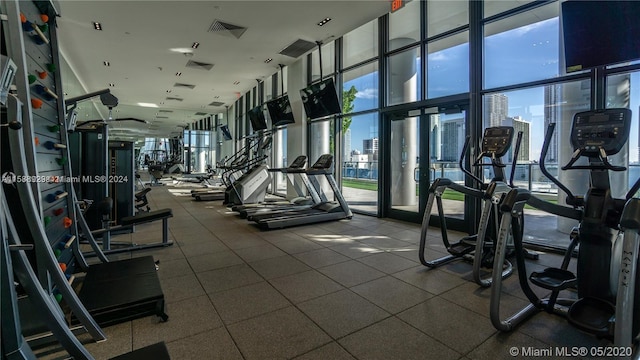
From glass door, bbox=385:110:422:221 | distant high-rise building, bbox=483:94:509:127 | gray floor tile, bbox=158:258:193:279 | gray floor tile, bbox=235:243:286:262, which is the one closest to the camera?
gray floor tile, bbox=158:258:193:279

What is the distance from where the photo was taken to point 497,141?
3350 millimetres

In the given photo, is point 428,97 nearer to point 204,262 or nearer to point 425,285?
point 425,285

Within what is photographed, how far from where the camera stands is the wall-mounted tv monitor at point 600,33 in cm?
288

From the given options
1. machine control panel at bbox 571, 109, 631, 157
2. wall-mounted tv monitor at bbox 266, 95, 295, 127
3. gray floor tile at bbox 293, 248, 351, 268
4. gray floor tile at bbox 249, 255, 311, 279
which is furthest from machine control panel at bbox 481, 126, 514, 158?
wall-mounted tv monitor at bbox 266, 95, 295, 127

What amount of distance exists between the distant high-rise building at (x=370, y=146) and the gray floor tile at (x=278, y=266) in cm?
365

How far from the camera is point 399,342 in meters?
2.02

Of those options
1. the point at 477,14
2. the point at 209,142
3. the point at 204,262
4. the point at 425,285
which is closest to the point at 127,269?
the point at 204,262

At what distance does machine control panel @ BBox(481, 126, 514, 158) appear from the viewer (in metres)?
3.28

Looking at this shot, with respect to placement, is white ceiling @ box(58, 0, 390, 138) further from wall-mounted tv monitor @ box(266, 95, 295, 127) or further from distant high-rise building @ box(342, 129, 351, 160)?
distant high-rise building @ box(342, 129, 351, 160)

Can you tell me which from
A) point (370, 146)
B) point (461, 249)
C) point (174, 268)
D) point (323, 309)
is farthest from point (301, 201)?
point (323, 309)

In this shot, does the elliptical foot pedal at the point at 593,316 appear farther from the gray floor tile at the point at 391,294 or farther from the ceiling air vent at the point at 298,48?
the ceiling air vent at the point at 298,48

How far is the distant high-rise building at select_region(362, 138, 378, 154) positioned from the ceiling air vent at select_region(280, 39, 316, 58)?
8.79 feet

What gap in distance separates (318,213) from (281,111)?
3.78m

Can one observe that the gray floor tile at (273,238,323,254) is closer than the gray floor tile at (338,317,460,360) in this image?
No
